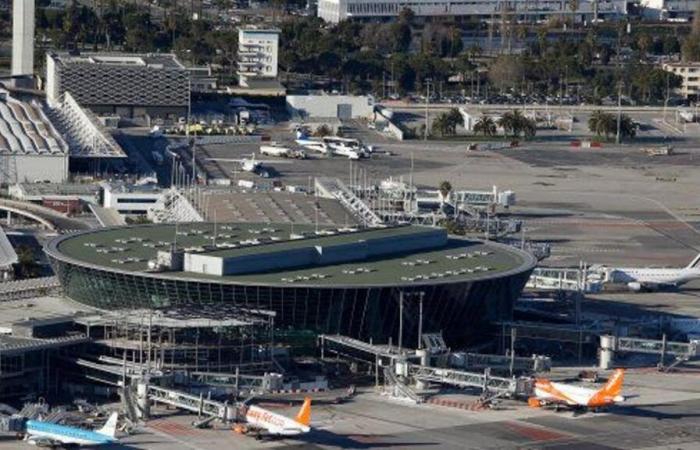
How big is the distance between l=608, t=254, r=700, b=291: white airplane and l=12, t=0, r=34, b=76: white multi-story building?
215ft

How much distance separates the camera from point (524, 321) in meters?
91.1

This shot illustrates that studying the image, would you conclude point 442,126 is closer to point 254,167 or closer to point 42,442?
point 254,167

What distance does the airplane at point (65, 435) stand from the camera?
69.4m

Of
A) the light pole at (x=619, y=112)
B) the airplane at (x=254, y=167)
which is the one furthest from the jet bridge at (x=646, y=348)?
the light pole at (x=619, y=112)

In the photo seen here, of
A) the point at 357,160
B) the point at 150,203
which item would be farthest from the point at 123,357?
the point at 357,160

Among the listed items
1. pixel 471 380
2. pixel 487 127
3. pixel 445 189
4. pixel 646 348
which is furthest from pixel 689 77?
pixel 471 380

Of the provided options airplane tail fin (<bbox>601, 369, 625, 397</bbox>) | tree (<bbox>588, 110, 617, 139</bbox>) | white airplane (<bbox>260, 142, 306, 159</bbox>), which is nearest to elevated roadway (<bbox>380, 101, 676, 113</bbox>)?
tree (<bbox>588, 110, 617, 139</bbox>)

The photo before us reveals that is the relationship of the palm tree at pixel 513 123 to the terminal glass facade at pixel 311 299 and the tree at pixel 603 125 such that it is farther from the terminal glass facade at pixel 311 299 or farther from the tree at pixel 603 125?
the terminal glass facade at pixel 311 299

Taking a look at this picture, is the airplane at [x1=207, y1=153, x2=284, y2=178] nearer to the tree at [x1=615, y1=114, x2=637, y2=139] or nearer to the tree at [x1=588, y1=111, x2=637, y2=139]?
the tree at [x1=588, y1=111, x2=637, y2=139]

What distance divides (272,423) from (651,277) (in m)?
36.4

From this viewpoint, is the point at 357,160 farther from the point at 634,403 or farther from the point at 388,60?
the point at 634,403

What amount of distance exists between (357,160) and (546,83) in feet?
147

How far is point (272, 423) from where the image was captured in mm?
72188

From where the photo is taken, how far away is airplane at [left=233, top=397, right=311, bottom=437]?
71875mm
